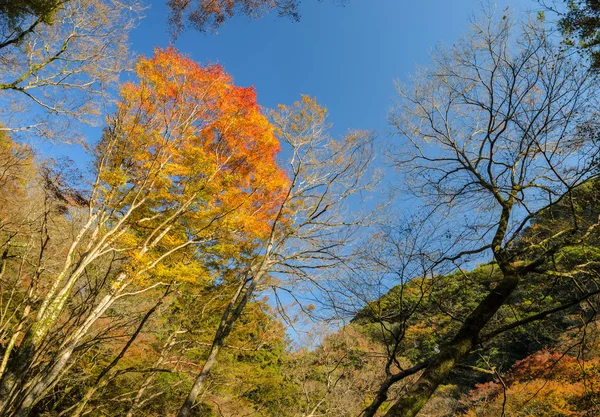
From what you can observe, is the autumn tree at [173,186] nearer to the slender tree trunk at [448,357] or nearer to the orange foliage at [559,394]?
the slender tree trunk at [448,357]

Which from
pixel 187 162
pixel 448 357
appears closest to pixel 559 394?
pixel 448 357

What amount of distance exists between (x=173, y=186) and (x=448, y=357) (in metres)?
7.06

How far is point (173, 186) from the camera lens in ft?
25.1

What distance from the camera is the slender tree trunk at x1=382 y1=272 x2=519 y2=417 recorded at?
215cm

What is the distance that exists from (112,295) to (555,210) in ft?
23.7

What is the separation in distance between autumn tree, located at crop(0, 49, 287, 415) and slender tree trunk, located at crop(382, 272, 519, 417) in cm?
480

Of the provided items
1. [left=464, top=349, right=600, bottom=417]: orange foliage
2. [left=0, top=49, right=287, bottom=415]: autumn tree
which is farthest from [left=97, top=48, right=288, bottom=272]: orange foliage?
[left=464, top=349, right=600, bottom=417]: orange foliage

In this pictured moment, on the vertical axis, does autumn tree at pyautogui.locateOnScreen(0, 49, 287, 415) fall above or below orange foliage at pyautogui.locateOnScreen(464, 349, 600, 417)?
above

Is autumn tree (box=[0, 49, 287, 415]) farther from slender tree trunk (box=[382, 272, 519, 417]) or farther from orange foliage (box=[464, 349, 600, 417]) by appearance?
orange foliage (box=[464, 349, 600, 417])

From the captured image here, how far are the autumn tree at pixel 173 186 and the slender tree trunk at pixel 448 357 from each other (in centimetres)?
480

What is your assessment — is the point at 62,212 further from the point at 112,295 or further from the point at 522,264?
the point at 522,264

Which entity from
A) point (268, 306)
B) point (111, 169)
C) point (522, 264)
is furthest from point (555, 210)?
point (111, 169)

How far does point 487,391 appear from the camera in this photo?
13641 millimetres

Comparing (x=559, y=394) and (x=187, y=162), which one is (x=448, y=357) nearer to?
(x=187, y=162)
